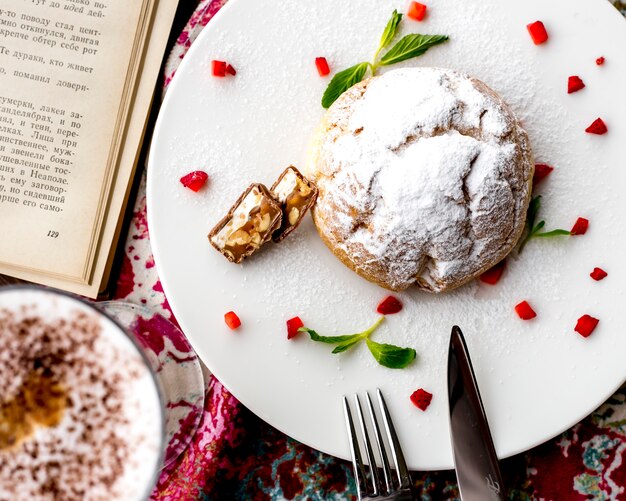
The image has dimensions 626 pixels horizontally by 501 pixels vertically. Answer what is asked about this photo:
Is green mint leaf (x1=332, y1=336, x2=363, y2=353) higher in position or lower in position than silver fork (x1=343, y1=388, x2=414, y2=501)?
higher

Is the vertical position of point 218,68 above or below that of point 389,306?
above

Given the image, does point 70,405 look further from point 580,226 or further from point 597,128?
point 597,128

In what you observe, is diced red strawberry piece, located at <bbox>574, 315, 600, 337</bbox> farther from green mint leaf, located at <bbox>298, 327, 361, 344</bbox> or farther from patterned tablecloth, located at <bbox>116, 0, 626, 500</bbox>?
green mint leaf, located at <bbox>298, 327, 361, 344</bbox>

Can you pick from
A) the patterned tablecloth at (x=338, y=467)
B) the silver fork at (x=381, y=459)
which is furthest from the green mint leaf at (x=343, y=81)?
the silver fork at (x=381, y=459)

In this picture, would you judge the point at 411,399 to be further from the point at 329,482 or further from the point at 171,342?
the point at 171,342

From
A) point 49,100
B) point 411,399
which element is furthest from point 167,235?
point 411,399

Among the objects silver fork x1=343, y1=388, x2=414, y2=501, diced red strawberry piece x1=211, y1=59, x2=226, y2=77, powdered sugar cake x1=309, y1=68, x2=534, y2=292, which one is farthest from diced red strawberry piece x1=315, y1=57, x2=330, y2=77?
silver fork x1=343, y1=388, x2=414, y2=501

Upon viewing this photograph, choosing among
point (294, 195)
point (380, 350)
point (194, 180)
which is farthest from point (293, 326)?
point (194, 180)
